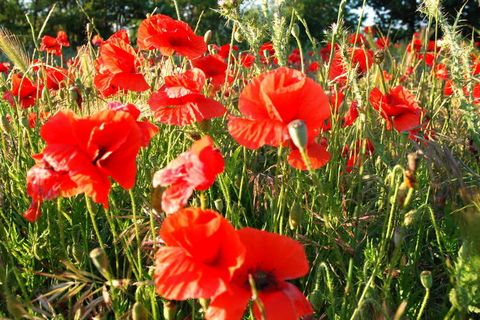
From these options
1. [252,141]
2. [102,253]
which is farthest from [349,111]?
[102,253]

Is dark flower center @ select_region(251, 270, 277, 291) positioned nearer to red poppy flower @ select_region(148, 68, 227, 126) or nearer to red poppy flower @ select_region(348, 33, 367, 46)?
red poppy flower @ select_region(148, 68, 227, 126)

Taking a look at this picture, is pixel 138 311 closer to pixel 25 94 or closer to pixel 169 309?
pixel 169 309

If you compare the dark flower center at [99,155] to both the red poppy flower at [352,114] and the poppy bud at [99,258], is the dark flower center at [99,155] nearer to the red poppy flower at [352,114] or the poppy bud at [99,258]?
the poppy bud at [99,258]

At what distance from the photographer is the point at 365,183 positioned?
1.87 metres

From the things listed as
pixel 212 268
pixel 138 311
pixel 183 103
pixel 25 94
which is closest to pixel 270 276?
pixel 212 268

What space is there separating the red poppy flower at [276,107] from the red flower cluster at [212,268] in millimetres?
229

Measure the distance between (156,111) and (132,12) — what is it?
1794cm

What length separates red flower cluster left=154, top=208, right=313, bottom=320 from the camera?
29.1 inches

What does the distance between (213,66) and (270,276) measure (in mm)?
1121

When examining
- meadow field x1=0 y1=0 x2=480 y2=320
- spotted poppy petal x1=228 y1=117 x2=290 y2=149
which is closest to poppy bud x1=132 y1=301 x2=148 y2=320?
meadow field x1=0 y1=0 x2=480 y2=320

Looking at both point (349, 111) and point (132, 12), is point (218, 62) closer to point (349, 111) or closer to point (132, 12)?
point (349, 111)

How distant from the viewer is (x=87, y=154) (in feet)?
3.09

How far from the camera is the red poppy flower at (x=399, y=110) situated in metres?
1.54

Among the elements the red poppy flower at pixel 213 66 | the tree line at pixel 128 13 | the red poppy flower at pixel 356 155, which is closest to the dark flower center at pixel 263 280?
the red poppy flower at pixel 356 155
